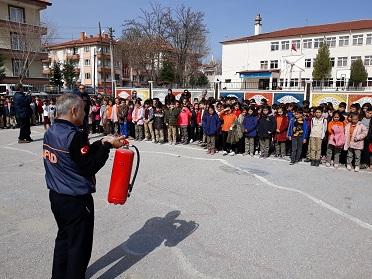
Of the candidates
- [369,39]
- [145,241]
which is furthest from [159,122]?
[369,39]

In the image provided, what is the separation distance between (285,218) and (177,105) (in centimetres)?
729

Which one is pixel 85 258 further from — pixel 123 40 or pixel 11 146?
pixel 123 40

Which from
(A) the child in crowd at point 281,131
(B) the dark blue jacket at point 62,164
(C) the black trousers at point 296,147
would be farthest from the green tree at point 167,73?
(B) the dark blue jacket at point 62,164

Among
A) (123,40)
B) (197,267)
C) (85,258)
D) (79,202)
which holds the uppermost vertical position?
(123,40)

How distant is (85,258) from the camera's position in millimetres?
3121

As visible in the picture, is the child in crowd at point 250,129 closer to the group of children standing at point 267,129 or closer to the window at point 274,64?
the group of children standing at point 267,129

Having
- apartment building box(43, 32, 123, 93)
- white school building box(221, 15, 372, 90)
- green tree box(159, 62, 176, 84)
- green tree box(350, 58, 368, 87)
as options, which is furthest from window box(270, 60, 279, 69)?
apartment building box(43, 32, 123, 93)

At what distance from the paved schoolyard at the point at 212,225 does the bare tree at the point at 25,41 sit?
3555cm

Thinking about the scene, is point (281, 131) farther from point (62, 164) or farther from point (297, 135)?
point (62, 164)

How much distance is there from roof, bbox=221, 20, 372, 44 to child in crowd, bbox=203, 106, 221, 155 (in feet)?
156

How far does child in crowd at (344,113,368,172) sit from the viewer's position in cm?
836

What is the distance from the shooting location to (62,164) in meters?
2.89

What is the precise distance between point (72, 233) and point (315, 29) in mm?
58650

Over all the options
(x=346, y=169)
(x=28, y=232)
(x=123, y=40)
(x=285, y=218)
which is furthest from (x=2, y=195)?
(x=123, y=40)
